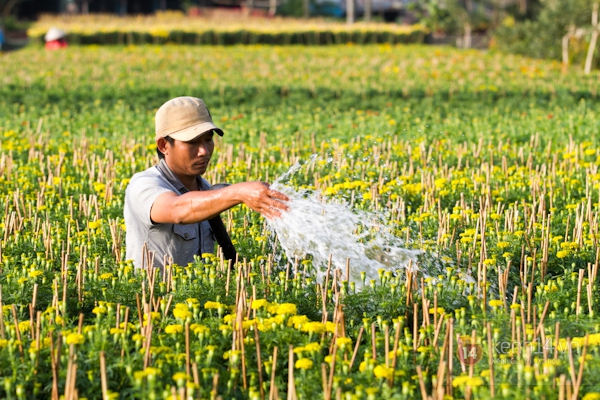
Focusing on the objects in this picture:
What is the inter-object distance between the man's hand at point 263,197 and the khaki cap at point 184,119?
692 millimetres

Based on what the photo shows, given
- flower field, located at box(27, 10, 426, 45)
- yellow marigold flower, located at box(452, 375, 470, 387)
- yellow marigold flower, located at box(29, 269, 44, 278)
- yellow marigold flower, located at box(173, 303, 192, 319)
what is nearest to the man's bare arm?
yellow marigold flower, located at box(173, 303, 192, 319)

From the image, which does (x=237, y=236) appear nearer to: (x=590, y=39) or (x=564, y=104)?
(x=564, y=104)

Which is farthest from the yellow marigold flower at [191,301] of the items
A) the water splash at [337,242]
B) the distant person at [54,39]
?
the distant person at [54,39]

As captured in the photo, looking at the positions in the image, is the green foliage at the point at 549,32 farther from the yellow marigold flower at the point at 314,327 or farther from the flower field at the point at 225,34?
the yellow marigold flower at the point at 314,327

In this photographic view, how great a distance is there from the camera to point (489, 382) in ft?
11.1

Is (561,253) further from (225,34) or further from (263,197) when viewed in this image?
(225,34)

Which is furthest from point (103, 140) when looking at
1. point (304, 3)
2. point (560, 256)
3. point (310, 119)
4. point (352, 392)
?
point (304, 3)

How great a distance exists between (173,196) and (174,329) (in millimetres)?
954

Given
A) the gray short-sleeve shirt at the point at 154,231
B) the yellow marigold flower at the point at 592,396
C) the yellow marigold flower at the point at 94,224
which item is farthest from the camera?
the yellow marigold flower at the point at 94,224

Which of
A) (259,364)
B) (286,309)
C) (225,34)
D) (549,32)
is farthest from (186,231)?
(225,34)

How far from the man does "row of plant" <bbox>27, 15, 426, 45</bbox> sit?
2934 centimetres

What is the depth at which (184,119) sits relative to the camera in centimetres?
477

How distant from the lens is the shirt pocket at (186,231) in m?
4.92

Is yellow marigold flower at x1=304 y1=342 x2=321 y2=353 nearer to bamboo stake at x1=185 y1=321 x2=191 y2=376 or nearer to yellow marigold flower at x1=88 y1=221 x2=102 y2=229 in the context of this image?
bamboo stake at x1=185 y1=321 x2=191 y2=376
